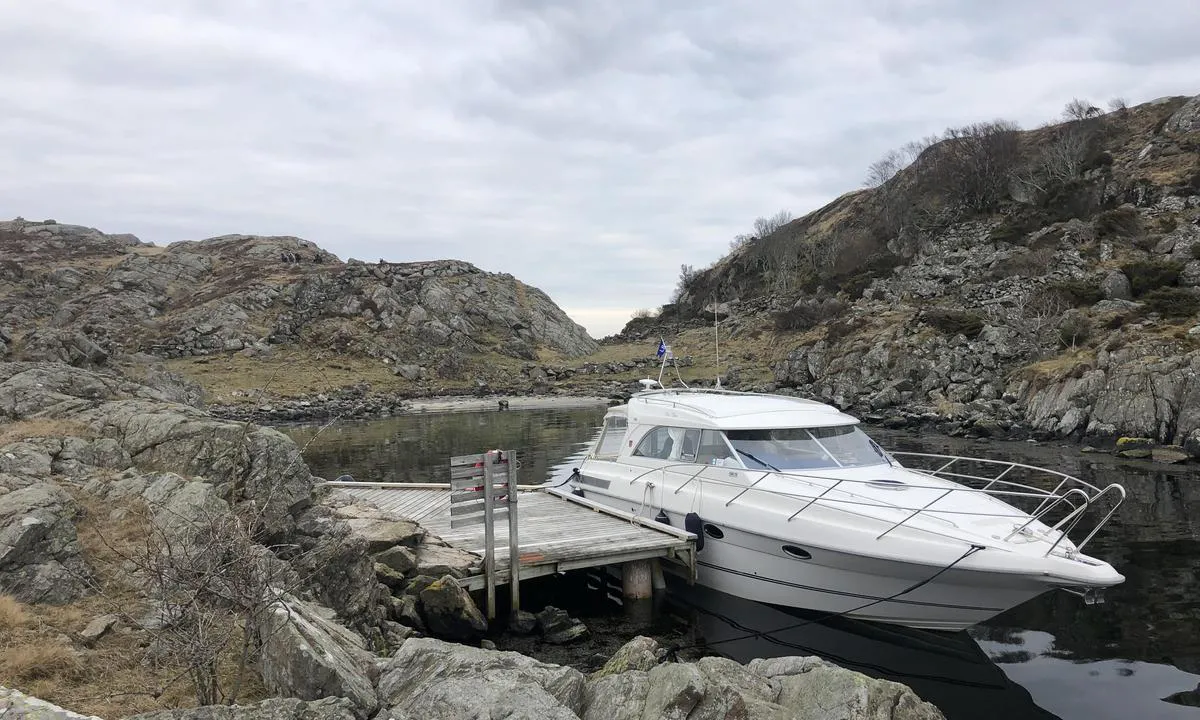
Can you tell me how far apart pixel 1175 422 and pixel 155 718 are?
32.6m

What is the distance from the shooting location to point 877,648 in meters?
10.3

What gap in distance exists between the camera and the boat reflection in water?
28.8 ft

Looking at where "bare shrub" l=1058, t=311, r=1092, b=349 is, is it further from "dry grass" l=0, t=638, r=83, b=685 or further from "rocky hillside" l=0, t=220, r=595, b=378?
"rocky hillside" l=0, t=220, r=595, b=378

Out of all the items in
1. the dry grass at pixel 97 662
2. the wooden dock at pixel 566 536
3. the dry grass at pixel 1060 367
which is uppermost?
the dry grass at pixel 1060 367

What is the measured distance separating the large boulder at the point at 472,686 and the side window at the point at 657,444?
8677 mm

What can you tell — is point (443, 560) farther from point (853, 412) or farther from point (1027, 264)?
point (1027, 264)

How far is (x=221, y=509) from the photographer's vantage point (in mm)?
8453

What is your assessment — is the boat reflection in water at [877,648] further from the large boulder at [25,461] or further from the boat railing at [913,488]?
the large boulder at [25,461]

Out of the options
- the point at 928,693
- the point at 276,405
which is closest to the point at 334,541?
the point at 928,693

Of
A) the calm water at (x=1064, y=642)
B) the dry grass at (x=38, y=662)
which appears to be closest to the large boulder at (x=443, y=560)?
the calm water at (x=1064, y=642)

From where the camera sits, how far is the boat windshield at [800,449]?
1301 centimetres

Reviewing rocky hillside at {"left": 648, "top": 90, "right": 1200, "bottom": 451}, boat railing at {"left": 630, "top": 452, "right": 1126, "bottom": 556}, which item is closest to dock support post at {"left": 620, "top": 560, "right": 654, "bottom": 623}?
boat railing at {"left": 630, "top": 452, "right": 1126, "bottom": 556}

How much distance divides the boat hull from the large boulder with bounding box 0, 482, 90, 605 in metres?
9.31

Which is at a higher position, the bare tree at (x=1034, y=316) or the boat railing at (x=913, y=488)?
the bare tree at (x=1034, y=316)
